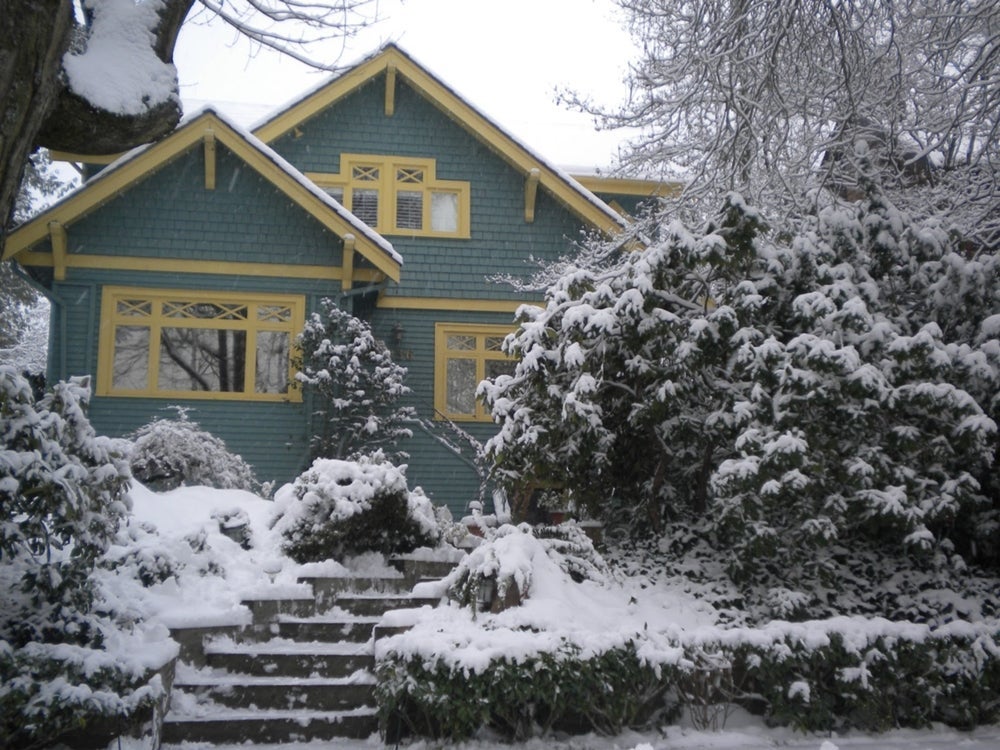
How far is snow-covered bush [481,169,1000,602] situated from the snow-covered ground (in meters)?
1.05

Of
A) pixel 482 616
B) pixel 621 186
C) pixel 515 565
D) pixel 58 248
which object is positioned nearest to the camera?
pixel 482 616

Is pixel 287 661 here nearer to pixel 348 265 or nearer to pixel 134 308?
pixel 348 265

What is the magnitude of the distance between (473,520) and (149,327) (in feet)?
18.9

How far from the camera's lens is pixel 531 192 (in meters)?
14.1

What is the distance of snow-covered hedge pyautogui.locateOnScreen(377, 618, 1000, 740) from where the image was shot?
542cm

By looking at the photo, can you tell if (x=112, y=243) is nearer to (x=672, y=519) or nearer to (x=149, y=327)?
(x=149, y=327)

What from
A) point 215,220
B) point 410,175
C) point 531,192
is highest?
point 410,175

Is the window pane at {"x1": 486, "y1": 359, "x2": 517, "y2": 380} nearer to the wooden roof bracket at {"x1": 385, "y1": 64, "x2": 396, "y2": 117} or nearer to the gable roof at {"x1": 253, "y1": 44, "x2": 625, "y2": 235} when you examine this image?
the gable roof at {"x1": 253, "y1": 44, "x2": 625, "y2": 235}

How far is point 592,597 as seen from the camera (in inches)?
265

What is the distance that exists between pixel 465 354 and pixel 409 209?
8.36 ft

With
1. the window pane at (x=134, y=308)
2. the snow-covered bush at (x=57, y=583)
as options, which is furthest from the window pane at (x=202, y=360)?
the snow-covered bush at (x=57, y=583)

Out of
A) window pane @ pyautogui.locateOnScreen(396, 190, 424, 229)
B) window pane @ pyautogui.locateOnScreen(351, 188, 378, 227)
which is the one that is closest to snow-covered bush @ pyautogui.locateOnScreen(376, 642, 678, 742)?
window pane @ pyautogui.locateOnScreen(396, 190, 424, 229)

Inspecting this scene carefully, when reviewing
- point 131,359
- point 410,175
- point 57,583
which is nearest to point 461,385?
point 410,175

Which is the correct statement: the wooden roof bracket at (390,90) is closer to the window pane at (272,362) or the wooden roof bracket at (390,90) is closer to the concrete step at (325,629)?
the window pane at (272,362)
